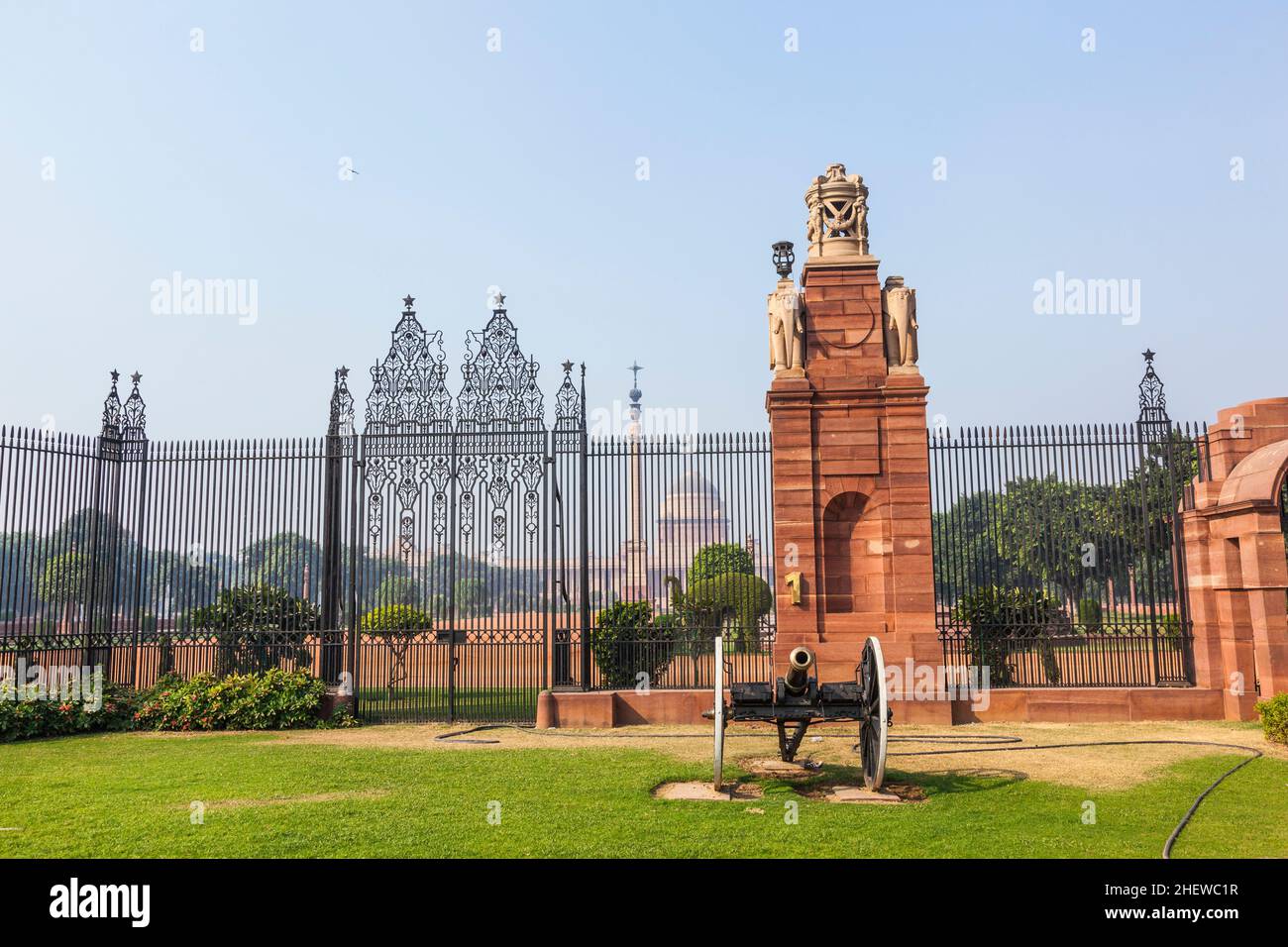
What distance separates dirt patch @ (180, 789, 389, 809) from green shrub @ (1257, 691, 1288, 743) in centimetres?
1029

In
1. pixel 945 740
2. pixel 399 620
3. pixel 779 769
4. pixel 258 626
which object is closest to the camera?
pixel 779 769

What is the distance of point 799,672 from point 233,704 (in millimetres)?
9118

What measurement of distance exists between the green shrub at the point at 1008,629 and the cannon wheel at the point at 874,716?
4.89 metres

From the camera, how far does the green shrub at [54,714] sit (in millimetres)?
12266

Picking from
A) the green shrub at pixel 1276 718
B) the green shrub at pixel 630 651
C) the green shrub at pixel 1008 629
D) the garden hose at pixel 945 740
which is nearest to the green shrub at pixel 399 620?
the garden hose at pixel 945 740

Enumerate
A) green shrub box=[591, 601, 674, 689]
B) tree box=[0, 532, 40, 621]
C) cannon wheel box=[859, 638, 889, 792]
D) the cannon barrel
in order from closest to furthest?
cannon wheel box=[859, 638, 889, 792] → the cannon barrel → tree box=[0, 532, 40, 621] → green shrub box=[591, 601, 674, 689]

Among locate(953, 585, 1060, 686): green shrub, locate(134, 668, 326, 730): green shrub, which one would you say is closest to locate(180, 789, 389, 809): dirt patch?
locate(134, 668, 326, 730): green shrub

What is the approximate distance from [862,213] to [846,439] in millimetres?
3798

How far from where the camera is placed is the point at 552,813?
7430mm

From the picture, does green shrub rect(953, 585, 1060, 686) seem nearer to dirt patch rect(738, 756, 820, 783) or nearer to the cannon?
dirt patch rect(738, 756, 820, 783)

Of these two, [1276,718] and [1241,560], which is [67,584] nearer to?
[1276,718]

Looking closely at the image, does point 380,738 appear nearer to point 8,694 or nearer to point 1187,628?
point 8,694

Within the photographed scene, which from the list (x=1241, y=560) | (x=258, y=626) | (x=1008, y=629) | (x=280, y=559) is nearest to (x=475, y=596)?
(x=280, y=559)

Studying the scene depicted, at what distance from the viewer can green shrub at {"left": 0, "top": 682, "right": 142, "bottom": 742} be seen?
12266 millimetres
